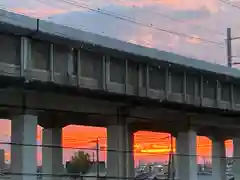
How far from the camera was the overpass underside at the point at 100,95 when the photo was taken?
17.9 m

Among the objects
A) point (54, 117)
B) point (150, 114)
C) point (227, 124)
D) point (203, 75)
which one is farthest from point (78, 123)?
point (227, 124)

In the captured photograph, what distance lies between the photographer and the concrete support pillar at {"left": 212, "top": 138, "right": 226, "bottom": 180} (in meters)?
40.8

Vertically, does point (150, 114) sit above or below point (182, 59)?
below

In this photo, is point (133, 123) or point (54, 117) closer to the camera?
point (54, 117)

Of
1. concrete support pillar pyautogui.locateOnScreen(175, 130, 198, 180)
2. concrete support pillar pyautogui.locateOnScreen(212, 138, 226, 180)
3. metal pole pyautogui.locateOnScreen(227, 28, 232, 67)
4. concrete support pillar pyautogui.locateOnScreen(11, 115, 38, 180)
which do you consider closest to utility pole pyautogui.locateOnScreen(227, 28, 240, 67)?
metal pole pyautogui.locateOnScreen(227, 28, 232, 67)

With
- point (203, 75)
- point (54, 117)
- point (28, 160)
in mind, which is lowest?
point (28, 160)

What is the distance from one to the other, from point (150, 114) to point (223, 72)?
4129 mm

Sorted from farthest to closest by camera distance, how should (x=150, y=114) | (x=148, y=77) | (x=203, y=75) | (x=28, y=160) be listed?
(x=150, y=114) → (x=203, y=75) → (x=148, y=77) → (x=28, y=160)

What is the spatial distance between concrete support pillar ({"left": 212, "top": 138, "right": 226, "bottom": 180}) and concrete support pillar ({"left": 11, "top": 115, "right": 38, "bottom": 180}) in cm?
2252

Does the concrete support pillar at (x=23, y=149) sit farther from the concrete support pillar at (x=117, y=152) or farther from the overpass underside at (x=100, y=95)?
the concrete support pillar at (x=117, y=152)

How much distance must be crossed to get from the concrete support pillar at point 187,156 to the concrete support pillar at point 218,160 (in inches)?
423

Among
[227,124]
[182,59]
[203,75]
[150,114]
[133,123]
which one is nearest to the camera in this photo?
[182,59]

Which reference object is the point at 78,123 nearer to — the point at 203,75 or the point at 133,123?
the point at 133,123

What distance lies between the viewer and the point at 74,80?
18859 mm
